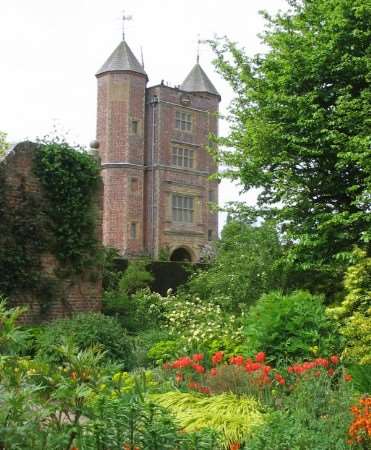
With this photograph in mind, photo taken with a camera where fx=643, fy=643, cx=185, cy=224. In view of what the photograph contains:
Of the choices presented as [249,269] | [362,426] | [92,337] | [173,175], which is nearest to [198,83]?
[173,175]

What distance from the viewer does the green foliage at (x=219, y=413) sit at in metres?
5.13

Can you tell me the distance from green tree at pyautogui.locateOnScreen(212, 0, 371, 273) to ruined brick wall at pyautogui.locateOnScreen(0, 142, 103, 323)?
3.51 metres

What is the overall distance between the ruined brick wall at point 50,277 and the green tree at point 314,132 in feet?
11.5

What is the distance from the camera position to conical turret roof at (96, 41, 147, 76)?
37.1 meters

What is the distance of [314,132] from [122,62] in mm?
27355

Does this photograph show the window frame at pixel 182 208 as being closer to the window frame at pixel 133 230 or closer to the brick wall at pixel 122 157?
the brick wall at pixel 122 157

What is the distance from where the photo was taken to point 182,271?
74.3ft

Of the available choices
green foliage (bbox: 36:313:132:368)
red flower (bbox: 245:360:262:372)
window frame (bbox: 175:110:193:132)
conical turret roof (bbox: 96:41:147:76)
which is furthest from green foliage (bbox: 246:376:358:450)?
window frame (bbox: 175:110:193:132)

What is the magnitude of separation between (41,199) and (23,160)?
792 mm

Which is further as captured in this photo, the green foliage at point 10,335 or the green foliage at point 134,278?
the green foliage at point 134,278

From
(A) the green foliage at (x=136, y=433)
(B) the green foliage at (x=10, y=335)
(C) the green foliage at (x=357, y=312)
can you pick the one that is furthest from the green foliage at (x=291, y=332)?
(B) the green foliage at (x=10, y=335)

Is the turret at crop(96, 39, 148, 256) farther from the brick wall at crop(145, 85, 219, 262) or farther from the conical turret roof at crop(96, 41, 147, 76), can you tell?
the brick wall at crop(145, 85, 219, 262)

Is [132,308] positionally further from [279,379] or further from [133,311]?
[279,379]

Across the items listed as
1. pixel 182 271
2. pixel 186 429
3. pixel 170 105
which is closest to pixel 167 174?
pixel 170 105
